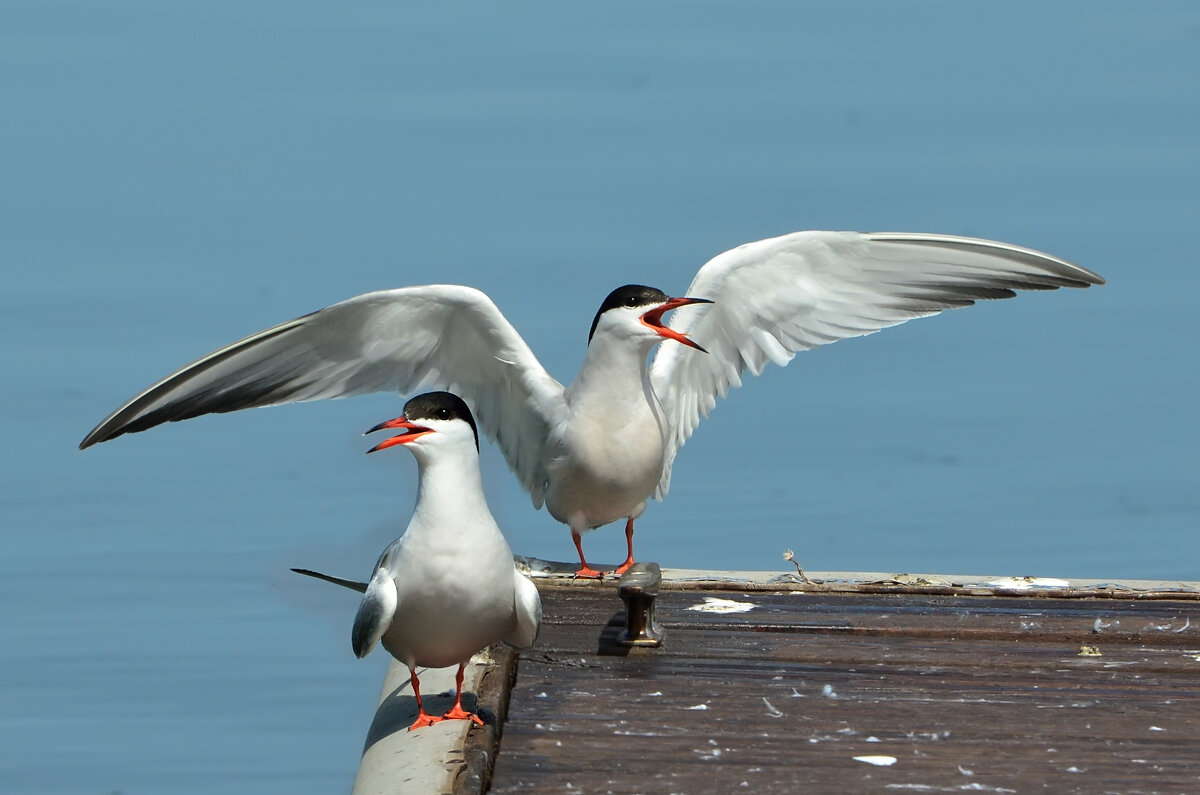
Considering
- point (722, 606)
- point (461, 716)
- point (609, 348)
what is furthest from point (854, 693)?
point (609, 348)

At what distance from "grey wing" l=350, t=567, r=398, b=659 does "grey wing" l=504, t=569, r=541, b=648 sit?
31cm

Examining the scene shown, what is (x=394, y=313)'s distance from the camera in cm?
534

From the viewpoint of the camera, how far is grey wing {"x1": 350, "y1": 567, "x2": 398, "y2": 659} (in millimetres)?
3836

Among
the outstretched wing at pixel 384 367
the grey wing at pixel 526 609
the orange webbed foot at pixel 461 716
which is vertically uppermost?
the outstretched wing at pixel 384 367

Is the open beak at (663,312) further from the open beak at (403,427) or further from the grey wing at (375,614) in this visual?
the grey wing at (375,614)

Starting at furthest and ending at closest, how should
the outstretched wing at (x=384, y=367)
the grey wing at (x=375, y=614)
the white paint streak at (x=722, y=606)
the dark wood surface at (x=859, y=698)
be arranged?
the outstretched wing at (x=384, y=367) → the white paint streak at (x=722, y=606) → the grey wing at (x=375, y=614) → the dark wood surface at (x=859, y=698)

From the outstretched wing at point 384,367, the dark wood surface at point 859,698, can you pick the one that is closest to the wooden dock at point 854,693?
the dark wood surface at point 859,698

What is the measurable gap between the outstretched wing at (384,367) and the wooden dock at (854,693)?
81 centimetres

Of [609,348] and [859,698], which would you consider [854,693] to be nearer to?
[859,698]

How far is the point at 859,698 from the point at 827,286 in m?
2.05

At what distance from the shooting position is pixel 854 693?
13.6 feet

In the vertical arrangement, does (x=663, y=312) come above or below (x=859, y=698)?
above

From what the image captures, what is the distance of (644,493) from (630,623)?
3.73 feet

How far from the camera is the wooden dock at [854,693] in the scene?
11.9 ft
